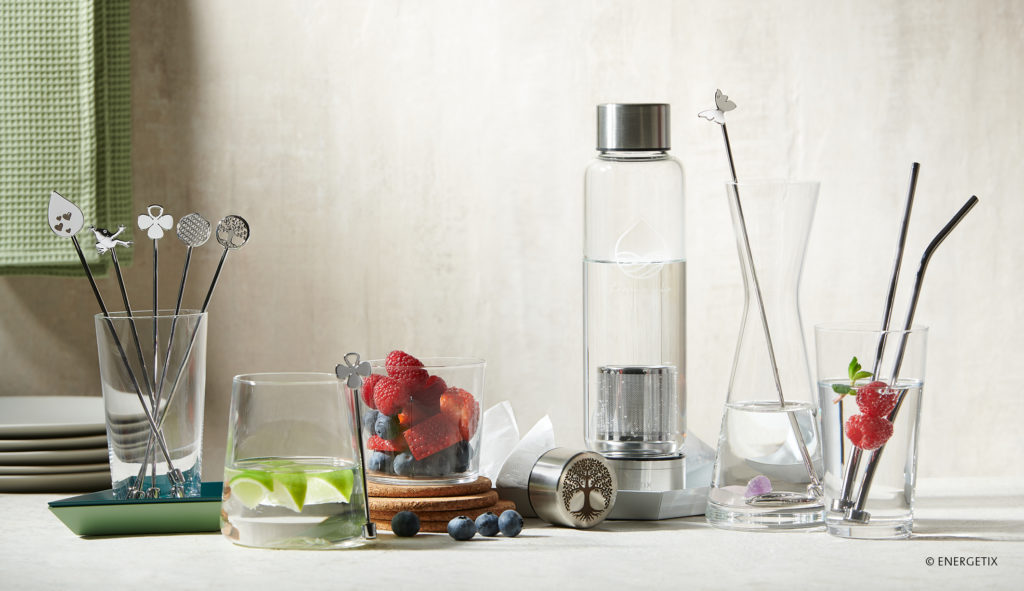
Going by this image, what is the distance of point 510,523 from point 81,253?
41 centimetres

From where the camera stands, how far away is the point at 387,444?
3.18ft

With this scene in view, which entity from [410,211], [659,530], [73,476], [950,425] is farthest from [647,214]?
[73,476]

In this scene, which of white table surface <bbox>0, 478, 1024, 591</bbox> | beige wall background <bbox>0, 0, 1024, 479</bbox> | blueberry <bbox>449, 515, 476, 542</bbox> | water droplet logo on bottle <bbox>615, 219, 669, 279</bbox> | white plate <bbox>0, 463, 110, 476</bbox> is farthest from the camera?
beige wall background <bbox>0, 0, 1024, 479</bbox>

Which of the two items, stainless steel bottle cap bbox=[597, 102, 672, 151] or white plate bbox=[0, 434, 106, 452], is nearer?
stainless steel bottle cap bbox=[597, 102, 672, 151]

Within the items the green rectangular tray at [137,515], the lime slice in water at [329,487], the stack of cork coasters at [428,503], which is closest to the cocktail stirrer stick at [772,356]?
the stack of cork coasters at [428,503]

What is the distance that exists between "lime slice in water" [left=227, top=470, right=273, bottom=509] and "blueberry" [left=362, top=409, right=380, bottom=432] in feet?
0.37

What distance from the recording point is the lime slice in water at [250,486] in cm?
88

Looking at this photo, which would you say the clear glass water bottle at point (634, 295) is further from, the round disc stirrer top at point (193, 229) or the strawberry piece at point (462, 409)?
the round disc stirrer top at point (193, 229)

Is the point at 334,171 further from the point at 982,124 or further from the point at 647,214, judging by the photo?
the point at 982,124

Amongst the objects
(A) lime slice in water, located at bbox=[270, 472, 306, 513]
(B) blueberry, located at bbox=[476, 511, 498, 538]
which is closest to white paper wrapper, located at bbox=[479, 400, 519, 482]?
(B) blueberry, located at bbox=[476, 511, 498, 538]

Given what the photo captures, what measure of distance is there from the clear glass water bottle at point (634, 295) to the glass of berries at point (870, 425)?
146 mm

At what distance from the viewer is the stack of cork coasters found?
96 centimetres

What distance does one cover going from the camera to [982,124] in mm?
1261

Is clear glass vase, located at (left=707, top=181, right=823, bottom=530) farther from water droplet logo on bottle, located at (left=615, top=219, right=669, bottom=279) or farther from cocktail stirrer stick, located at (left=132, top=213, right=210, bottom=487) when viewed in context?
cocktail stirrer stick, located at (left=132, top=213, right=210, bottom=487)
